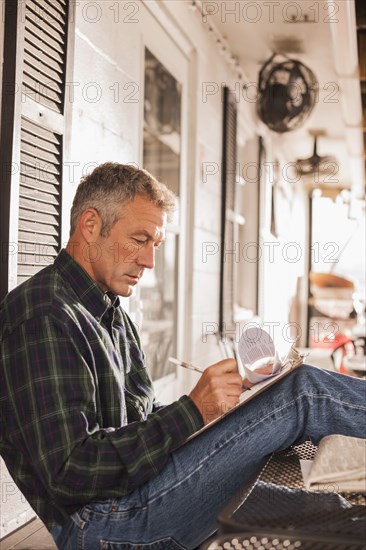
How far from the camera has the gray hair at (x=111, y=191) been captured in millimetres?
1715

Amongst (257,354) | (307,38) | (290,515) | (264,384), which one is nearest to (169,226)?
(307,38)

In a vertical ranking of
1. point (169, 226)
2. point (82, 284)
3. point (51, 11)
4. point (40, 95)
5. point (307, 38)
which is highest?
point (307, 38)

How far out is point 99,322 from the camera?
5.52ft

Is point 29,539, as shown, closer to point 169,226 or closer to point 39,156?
point 39,156

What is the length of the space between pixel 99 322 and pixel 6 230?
0.40 meters

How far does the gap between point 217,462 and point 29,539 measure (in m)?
0.95

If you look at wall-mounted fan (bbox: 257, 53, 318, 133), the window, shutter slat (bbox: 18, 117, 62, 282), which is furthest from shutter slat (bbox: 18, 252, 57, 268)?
wall-mounted fan (bbox: 257, 53, 318, 133)

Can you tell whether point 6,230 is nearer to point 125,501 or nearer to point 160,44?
point 125,501

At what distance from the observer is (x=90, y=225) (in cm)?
170

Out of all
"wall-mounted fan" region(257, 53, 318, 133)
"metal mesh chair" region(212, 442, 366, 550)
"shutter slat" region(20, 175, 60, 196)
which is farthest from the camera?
"wall-mounted fan" region(257, 53, 318, 133)

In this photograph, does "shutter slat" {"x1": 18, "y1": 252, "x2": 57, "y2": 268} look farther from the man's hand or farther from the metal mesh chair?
the metal mesh chair

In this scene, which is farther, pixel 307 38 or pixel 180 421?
pixel 307 38

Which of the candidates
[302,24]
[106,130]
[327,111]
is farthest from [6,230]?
[327,111]

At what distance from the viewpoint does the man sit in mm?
1395
